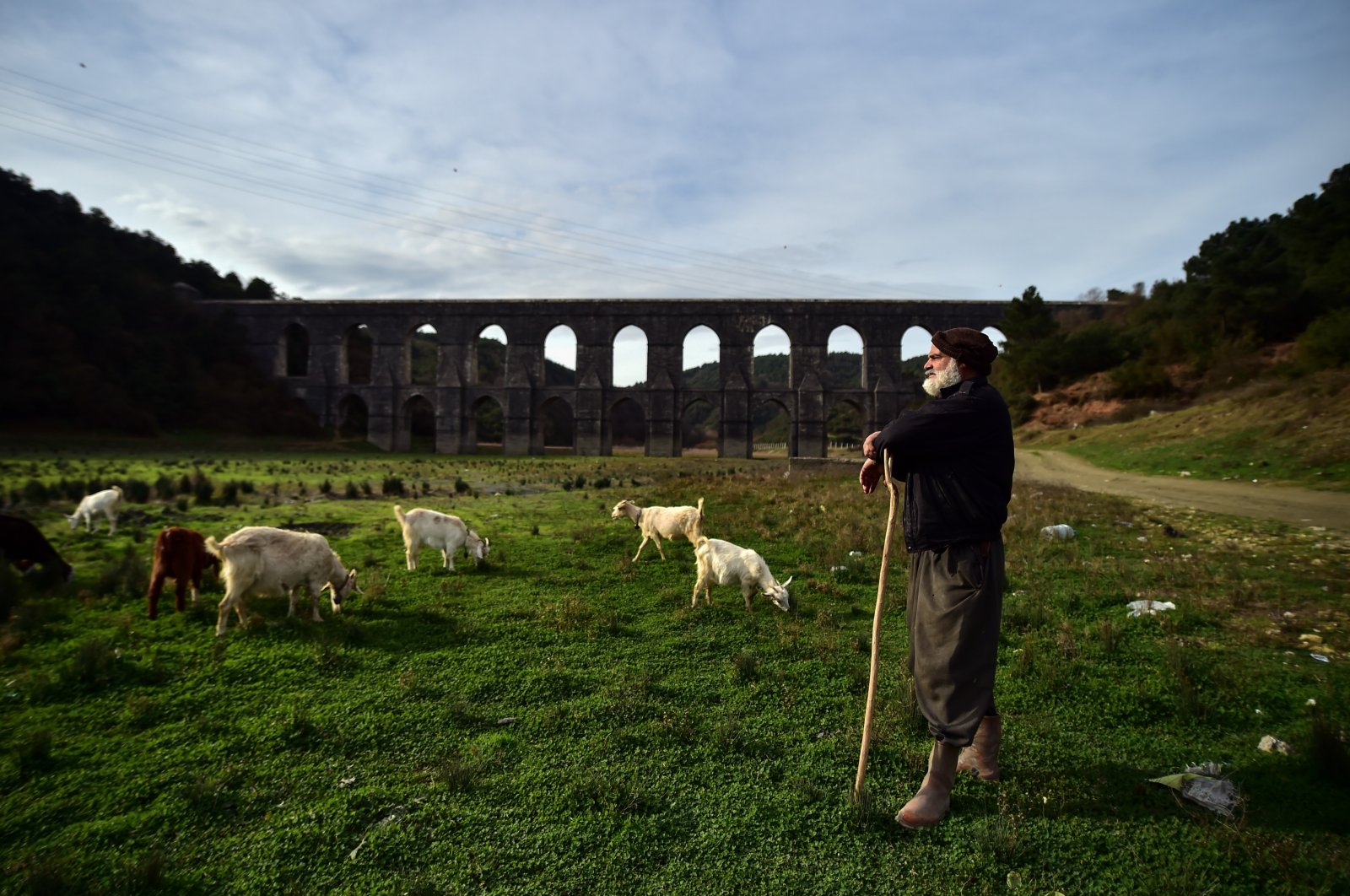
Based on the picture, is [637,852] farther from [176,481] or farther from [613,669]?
[176,481]

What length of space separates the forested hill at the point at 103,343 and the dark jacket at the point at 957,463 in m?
43.6

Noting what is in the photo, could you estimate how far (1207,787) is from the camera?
3014mm

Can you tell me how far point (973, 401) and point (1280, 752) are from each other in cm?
270

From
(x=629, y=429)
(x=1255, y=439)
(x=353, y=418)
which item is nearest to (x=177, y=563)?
(x=1255, y=439)

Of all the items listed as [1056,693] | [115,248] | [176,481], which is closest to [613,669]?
[1056,693]

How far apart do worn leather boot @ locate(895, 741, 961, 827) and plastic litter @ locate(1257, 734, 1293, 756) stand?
1.99 metres

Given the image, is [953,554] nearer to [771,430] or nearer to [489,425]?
[489,425]

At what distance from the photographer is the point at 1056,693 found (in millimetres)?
4168

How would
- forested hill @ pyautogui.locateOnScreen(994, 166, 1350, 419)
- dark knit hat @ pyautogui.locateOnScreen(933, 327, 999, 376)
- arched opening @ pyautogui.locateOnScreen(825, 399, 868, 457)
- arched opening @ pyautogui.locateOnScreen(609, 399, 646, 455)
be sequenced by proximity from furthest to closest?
arched opening @ pyautogui.locateOnScreen(609, 399, 646, 455) → arched opening @ pyautogui.locateOnScreen(825, 399, 868, 457) → forested hill @ pyautogui.locateOnScreen(994, 166, 1350, 419) → dark knit hat @ pyautogui.locateOnScreen(933, 327, 999, 376)

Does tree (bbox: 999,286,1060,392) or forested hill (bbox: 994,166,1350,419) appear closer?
forested hill (bbox: 994,166,1350,419)

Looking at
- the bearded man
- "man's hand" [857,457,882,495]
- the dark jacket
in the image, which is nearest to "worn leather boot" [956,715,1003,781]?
the bearded man

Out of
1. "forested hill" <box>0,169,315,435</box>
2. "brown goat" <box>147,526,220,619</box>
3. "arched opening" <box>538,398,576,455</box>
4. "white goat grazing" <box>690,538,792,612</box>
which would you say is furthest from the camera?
"arched opening" <box>538,398,576,455</box>

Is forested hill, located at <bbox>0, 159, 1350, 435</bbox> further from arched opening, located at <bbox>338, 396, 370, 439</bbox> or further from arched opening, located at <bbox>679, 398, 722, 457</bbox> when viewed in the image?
arched opening, located at <bbox>679, 398, 722, 457</bbox>

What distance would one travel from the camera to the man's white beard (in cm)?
314
